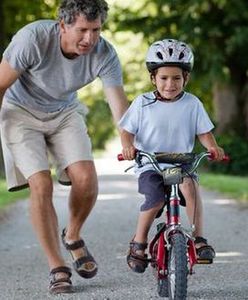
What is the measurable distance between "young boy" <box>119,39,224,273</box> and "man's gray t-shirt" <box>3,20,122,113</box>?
58 centimetres

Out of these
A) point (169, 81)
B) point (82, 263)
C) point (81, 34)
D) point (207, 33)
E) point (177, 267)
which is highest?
point (81, 34)

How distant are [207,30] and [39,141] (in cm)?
2143

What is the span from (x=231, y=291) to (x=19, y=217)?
7.68m

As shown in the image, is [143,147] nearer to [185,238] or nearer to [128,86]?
[185,238]

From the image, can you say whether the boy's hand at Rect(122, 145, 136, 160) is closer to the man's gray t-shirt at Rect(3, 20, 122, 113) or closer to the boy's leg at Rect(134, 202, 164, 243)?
the boy's leg at Rect(134, 202, 164, 243)

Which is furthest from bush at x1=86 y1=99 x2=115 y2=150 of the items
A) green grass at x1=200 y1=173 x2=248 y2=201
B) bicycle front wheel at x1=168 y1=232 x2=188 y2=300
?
bicycle front wheel at x1=168 y1=232 x2=188 y2=300

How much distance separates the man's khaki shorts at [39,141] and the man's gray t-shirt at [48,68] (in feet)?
0.27

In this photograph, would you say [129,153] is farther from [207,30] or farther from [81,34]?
[207,30]

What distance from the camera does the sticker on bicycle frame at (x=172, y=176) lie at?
5.72m

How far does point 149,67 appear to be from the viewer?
19.8ft

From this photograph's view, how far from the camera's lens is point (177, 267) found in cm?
546

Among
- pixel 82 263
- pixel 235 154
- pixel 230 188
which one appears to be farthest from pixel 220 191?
pixel 82 263

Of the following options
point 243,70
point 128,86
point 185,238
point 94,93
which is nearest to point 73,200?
point 185,238

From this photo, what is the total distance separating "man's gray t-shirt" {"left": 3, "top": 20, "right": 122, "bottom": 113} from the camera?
6.31 metres
